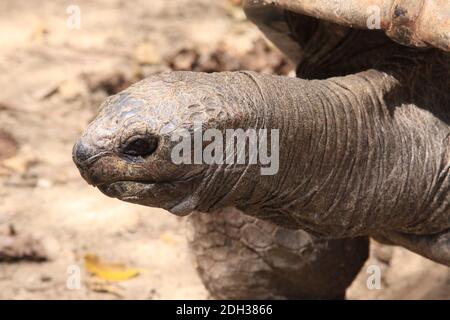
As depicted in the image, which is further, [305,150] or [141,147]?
[305,150]

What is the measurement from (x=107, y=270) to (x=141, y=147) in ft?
5.95

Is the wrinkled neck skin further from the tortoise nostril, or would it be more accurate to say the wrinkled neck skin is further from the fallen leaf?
the fallen leaf

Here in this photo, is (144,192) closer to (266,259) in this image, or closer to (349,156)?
(349,156)

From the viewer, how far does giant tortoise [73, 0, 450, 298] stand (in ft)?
7.80

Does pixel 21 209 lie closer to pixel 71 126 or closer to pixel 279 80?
pixel 71 126

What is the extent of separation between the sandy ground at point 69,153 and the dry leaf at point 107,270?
1.1 inches

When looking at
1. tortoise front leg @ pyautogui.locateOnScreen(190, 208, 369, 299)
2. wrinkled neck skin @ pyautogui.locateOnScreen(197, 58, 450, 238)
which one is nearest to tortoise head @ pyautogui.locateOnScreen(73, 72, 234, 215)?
wrinkled neck skin @ pyautogui.locateOnScreen(197, 58, 450, 238)

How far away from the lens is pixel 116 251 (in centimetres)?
423

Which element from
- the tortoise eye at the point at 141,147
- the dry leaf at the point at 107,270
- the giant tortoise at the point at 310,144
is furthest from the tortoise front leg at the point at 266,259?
the tortoise eye at the point at 141,147

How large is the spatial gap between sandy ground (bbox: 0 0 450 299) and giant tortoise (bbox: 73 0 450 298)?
19.4 inches

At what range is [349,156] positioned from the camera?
2.87m

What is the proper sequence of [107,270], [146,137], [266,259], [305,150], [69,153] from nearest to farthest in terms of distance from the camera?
[146,137], [305,150], [266,259], [107,270], [69,153]

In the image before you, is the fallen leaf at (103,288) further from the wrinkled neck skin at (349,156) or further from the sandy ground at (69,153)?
the wrinkled neck skin at (349,156)

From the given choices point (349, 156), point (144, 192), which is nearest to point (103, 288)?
point (349, 156)
